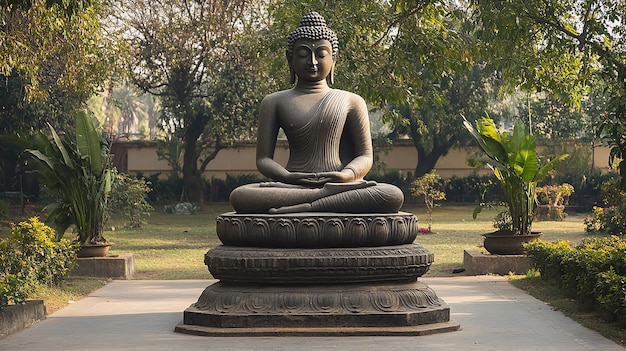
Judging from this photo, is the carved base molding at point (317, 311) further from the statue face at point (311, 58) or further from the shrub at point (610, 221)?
the shrub at point (610, 221)

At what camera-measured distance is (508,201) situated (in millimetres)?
14125

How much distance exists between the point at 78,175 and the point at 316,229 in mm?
5970

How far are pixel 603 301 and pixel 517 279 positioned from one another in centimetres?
433

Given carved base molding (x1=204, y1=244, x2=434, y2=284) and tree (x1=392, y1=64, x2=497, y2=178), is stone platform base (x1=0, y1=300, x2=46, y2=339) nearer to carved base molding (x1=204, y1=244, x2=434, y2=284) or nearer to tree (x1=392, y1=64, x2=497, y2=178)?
carved base molding (x1=204, y1=244, x2=434, y2=284)

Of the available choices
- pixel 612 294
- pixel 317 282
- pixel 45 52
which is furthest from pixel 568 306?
pixel 45 52

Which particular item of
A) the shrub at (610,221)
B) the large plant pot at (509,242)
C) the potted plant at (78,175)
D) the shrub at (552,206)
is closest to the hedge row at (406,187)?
the shrub at (552,206)

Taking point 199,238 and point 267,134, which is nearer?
point 267,134

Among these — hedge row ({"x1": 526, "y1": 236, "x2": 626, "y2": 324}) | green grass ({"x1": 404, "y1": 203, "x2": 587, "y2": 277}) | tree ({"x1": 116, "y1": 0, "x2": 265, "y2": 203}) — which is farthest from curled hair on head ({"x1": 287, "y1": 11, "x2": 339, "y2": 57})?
tree ({"x1": 116, "y1": 0, "x2": 265, "y2": 203})

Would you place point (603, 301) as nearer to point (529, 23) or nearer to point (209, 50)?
point (529, 23)

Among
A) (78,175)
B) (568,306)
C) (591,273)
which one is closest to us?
(591,273)

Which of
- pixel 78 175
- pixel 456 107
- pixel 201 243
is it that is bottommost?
pixel 201 243

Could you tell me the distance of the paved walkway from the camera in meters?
7.42

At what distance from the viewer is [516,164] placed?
13742 mm

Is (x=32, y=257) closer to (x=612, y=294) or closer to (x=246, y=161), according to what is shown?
(x=612, y=294)
